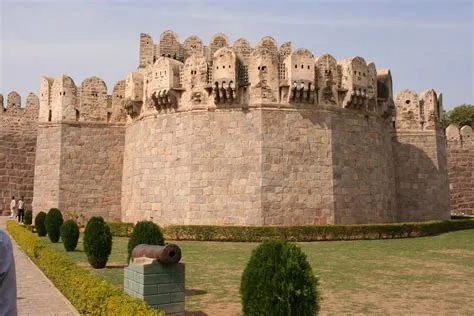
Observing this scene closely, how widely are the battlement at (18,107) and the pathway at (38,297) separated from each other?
21930 millimetres

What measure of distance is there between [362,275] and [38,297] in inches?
263

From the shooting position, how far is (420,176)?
25.7 meters

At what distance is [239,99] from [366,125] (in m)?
6.09

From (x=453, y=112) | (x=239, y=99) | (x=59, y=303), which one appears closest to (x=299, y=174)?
(x=239, y=99)

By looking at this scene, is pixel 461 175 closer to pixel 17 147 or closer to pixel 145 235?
pixel 145 235

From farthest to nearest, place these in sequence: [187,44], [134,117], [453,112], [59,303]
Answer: [453,112] < [187,44] < [134,117] < [59,303]

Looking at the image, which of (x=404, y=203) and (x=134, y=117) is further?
(x=404, y=203)

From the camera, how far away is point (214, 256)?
541 inches

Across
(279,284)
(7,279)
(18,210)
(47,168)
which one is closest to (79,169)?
(47,168)

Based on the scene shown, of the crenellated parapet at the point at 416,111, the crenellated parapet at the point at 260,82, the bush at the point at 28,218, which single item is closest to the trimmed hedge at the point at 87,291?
the crenellated parapet at the point at 260,82

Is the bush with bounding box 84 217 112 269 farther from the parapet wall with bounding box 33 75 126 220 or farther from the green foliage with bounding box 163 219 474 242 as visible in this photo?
the parapet wall with bounding box 33 75 126 220

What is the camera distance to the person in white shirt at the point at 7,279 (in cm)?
295

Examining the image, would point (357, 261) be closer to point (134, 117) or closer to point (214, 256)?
point (214, 256)

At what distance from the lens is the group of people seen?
85.3ft
